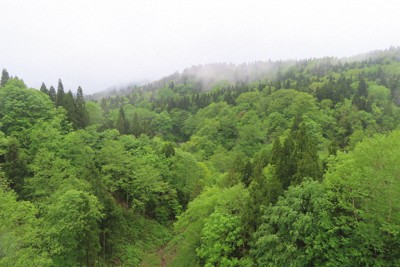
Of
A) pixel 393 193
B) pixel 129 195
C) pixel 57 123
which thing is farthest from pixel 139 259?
pixel 393 193

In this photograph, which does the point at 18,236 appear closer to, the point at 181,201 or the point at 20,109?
the point at 181,201

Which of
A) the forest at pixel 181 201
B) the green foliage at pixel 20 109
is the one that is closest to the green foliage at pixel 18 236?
the forest at pixel 181 201

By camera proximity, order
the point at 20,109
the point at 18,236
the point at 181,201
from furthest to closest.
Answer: the point at 181,201, the point at 20,109, the point at 18,236

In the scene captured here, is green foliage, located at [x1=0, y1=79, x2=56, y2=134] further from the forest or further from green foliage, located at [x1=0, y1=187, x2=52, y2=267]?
green foliage, located at [x1=0, y1=187, x2=52, y2=267]

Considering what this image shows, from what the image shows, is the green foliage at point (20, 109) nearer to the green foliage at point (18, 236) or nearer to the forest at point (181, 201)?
the forest at point (181, 201)

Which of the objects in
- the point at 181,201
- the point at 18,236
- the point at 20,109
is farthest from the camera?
the point at 181,201

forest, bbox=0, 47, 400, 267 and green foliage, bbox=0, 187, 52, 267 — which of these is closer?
green foliage, bbox=0, 187, 52, 267

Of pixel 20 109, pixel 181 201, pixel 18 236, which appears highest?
pixel 20 109

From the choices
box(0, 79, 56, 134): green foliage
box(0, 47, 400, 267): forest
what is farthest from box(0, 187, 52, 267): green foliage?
box(0, 79, 56, 134): green foliage

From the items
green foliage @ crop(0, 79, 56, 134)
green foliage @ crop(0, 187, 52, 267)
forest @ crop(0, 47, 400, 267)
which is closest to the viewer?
green foliage @ crop(0, 187, 52, 267)

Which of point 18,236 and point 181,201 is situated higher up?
point 18,236

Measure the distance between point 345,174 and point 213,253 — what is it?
35.1 ft

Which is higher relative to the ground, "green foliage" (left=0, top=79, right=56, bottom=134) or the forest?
"green foliage" (left=0, top=79, right=56, bottom=134)

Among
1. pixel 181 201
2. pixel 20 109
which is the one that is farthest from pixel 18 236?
pixel 20 109
